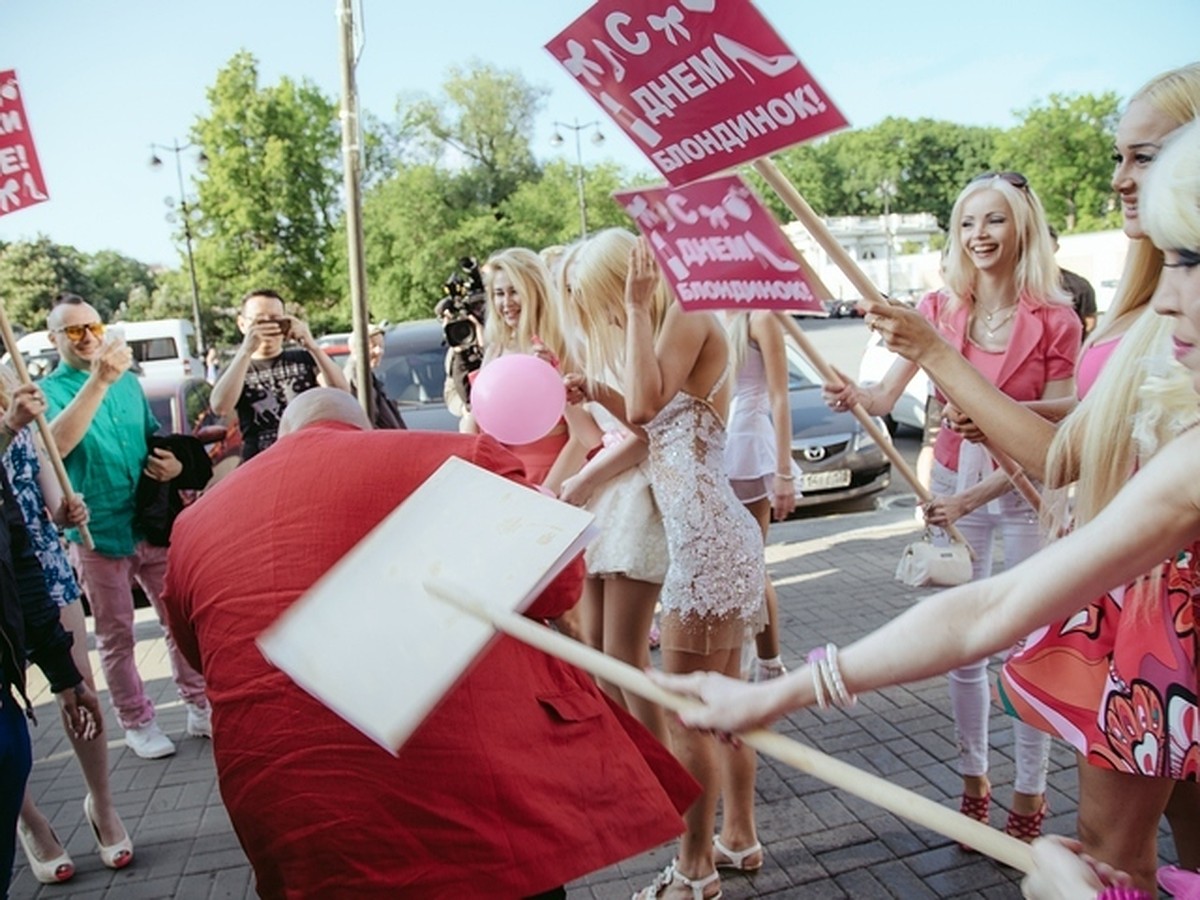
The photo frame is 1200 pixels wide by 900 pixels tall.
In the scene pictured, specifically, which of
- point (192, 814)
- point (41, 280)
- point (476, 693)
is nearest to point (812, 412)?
point (192, 814)

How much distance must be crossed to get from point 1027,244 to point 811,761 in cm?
241

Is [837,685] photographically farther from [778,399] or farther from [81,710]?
[778,399]

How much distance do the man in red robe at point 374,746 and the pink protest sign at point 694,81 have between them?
102cm

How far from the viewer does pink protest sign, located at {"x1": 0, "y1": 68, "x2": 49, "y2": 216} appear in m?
3.63

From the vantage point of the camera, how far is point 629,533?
2.95 metres

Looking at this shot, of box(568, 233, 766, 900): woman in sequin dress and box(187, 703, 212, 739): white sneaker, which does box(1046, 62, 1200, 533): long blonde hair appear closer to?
box(568, 233, 766, 900): woman in sequin dress

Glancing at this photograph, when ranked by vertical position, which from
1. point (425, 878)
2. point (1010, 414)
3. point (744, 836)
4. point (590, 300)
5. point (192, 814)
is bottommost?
point (192, 814)

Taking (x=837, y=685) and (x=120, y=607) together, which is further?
(x=120, y=607)

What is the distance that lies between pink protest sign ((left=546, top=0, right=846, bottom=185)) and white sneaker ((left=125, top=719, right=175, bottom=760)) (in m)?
3.48

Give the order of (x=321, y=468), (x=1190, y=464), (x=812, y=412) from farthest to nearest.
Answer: (x=812, y=412) → (x=321, y=468) → (x=1190, y=464)

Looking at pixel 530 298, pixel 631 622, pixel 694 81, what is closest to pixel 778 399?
pixel 530 298

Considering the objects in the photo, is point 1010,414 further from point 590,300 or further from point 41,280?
point 41,280

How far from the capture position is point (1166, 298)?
1293mm

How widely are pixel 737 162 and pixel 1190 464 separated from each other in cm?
139
